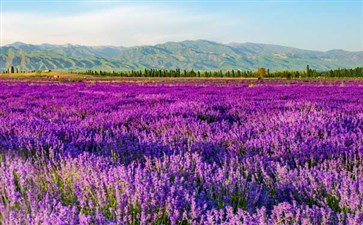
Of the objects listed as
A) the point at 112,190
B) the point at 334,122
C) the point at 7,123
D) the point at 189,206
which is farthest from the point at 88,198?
the point at 334,122

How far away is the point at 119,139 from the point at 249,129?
1580 mm

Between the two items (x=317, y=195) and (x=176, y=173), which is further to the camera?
(x=176, y=173)

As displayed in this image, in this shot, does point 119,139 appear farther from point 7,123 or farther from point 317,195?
point 317,195

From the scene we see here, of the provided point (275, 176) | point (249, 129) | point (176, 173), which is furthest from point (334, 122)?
point (176, 173)

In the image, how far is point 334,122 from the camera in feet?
17.8

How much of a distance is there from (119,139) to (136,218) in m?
2.45

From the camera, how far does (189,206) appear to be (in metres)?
2.27

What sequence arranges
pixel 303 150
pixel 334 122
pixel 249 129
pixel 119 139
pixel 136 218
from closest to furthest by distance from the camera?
pixel 136 218, pixel 303 150, pixel 119 139, pixel 249 129, pixel 334 122

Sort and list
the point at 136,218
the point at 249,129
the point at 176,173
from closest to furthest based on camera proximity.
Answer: the point at 136,218
the point at 176,173
the point at 249,129

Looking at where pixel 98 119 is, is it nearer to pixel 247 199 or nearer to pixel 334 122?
pixel 334 122

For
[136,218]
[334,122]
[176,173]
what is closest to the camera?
[136,218]

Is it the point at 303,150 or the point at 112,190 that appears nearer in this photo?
the point at 112,190

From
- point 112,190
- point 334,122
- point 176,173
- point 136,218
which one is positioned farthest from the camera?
point 334,122

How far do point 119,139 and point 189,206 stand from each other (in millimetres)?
2450
